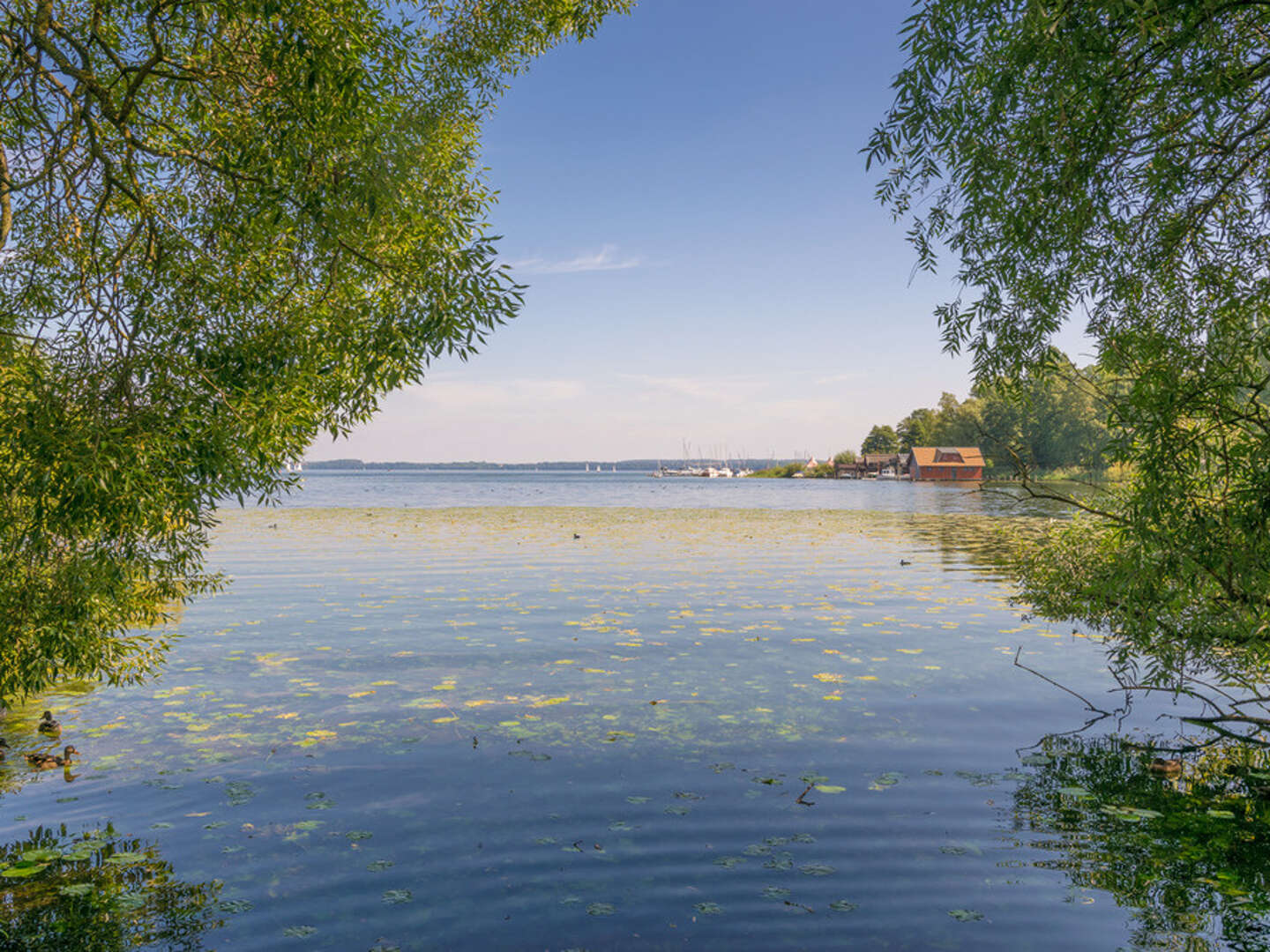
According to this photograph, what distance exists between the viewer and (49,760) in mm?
9094

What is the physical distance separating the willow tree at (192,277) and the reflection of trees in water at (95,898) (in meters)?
1.95

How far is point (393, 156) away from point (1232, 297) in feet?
26.1

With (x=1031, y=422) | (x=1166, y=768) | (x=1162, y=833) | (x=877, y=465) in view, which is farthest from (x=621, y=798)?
(x=877, y=465)

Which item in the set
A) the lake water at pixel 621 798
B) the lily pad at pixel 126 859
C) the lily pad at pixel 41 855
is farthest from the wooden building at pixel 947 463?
the lily pad at pixel 41 855

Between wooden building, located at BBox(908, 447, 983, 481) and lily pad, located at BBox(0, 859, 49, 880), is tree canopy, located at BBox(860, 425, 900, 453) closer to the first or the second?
wooden building, located at BBox(908, 447, 983, 481)

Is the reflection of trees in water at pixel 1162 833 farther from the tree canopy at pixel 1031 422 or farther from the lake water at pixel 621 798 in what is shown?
the tree canopy at pixel 1031 422

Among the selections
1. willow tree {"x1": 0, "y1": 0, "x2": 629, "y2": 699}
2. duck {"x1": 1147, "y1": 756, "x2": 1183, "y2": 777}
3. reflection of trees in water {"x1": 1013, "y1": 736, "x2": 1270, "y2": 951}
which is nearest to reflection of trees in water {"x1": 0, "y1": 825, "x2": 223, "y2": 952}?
willow tree {"x1": 0, "y1": 0, "x2": 629, "y2": 699}

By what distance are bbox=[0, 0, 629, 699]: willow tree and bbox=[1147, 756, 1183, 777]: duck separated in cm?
892

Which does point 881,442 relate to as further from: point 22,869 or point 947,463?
point 22,869

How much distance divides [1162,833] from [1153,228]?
5931 millimetres

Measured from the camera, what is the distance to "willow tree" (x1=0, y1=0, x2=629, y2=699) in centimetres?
671

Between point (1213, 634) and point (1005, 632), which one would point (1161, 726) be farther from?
point (1005, 632)

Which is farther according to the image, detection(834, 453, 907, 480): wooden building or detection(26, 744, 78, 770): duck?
detection(834, 453, 907, 480): wooden building

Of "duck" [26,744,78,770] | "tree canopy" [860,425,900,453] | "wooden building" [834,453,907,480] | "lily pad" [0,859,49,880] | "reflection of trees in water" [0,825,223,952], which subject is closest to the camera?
"reflection of trees in water" [0,825,223,952]
